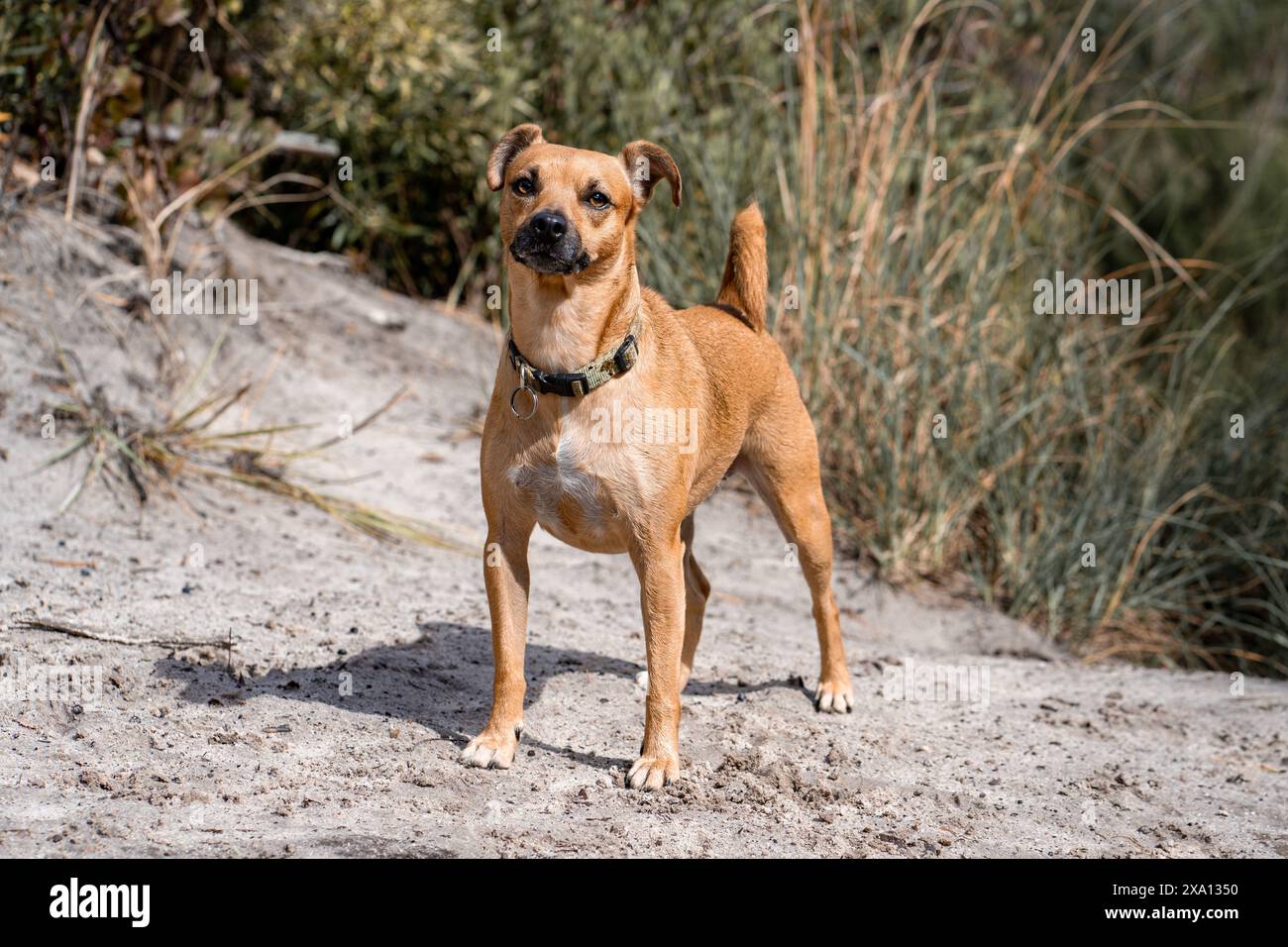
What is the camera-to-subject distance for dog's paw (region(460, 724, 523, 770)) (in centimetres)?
397

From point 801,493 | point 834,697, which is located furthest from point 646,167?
point 834,697

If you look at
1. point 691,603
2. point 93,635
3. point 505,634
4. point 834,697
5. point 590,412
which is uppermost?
point 590,412

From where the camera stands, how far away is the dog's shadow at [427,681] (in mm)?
4258

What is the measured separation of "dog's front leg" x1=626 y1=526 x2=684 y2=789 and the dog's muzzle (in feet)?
2.79

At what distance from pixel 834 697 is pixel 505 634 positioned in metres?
1.45

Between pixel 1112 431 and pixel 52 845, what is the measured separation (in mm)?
5437

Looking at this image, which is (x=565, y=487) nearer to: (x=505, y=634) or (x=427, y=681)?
(x=505, y=634)

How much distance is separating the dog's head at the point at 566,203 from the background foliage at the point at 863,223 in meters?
3.22

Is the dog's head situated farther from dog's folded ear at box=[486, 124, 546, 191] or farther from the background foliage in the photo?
the background foliage

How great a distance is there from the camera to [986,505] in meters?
6.92

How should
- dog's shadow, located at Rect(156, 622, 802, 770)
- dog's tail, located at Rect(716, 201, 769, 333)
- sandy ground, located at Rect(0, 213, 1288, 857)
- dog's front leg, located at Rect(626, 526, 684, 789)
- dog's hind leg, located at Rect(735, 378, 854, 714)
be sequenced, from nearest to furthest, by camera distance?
1. sandy ground, located at Rect(0, 213, 1288, 857)
2. dog's front leg, located at Rect(626, 526, 684, 789)
3. dog's shadow, located at Rect(156, 622, 802, 770)
4. dog's hind leg, located at Rect(735, 378, 854, 714)
5. dog's tail, located at Rect(716, 201, 769, 333)

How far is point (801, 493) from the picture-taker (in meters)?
4.71

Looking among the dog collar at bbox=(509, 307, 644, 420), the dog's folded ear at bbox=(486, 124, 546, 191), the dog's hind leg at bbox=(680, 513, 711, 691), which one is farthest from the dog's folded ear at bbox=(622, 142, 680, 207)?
the dog's hind leg at bbox=(680, 513, 711, 691)

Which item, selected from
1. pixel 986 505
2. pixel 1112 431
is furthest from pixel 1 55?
pixel 1112 431
